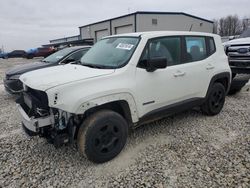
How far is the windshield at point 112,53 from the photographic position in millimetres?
3324

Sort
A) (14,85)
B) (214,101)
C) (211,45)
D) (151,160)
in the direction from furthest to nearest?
(14,85), (214,101), (211,45), (151,160)

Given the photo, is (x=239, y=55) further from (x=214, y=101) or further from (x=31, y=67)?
(x=31, y=67)

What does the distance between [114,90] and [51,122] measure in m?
A: 0.93

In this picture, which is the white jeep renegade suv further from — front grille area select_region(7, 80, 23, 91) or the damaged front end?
front grille area select_region(7, 80, 23, 91)

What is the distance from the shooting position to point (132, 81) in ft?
10.4

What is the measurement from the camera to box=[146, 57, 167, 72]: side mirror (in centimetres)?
320

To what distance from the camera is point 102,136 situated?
9.93 feet

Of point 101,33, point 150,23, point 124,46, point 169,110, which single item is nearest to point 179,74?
point 169,110

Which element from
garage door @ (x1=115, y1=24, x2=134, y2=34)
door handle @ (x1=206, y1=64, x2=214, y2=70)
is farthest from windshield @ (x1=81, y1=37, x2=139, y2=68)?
garage door @ (x1=115, y1=24, x2=134, y2=34)

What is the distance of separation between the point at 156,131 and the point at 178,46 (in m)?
1.62

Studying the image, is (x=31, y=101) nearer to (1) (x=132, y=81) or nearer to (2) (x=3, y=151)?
(2) (x=3, y=151)

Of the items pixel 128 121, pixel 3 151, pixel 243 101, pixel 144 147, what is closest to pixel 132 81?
pixel 128 121

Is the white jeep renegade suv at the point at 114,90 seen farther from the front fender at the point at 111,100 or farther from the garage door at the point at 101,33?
the garage door at the point at 101,33

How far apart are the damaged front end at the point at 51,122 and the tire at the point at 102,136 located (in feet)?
0.46
